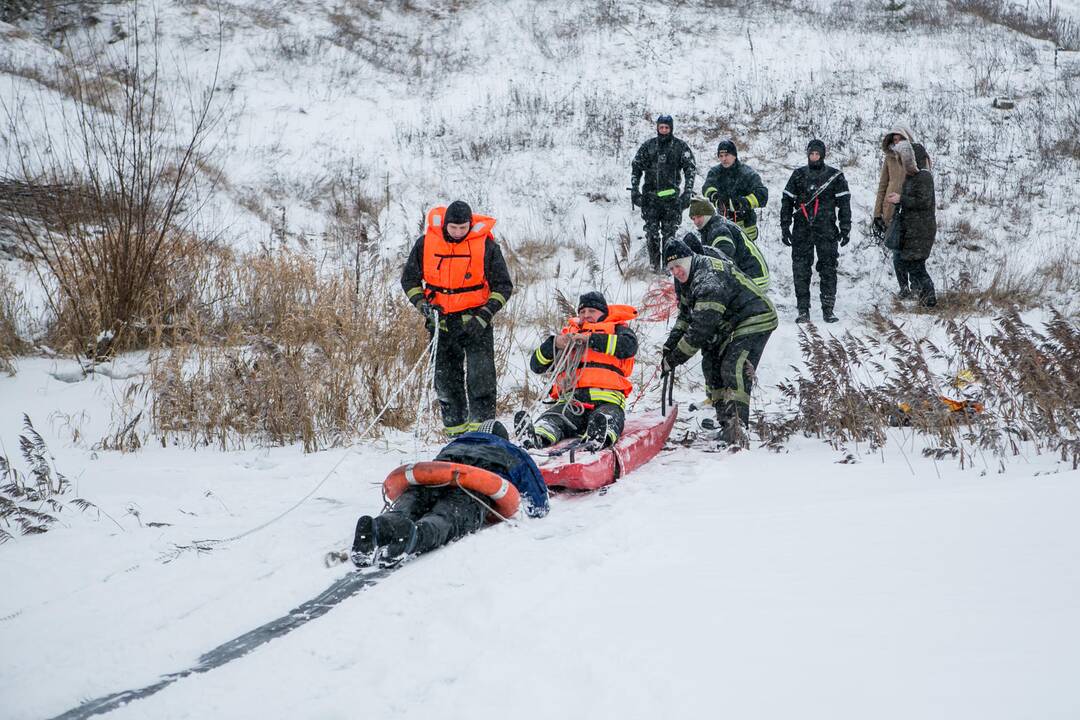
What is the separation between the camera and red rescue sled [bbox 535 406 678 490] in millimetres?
4391

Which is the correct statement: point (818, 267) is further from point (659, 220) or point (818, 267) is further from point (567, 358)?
point (567, 358)

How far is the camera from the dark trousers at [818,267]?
30.2ft

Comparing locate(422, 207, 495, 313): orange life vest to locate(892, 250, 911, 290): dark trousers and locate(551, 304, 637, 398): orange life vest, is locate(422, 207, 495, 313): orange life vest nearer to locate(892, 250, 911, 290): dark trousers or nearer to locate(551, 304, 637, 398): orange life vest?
locate(551, 304, 637, 398): orange life vest

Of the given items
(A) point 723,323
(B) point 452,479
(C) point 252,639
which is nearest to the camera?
(C) point 252,639

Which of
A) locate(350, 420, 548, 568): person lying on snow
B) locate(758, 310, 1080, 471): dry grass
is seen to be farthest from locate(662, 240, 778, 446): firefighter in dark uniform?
locate(350, 420, 548, 568): person lying on snow

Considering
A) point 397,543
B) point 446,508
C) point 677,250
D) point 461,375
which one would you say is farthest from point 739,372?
point 397,543

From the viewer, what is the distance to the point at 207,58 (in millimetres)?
14031

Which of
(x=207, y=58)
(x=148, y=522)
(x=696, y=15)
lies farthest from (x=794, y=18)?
(x=148, y=522)

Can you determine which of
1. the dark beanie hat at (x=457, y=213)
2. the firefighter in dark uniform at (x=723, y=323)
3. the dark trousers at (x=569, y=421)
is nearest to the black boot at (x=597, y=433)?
the dark trousers at (x=569, y=421)

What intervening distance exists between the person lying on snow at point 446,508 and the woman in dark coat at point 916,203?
685cm

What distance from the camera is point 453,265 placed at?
228 inches

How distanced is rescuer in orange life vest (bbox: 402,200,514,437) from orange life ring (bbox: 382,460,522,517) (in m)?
2.06

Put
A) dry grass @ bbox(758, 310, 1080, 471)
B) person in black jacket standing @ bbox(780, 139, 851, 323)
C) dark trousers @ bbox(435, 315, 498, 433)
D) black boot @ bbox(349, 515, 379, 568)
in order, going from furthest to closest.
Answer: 1. person in black jacket standing @ bbox(780, 139, 851, 323)
2. dark trousers @ bbox(435, 315, 498, 433)
3. dry grass @ bbox(758, 310, 1080, 471)
4. black boot @ bbox(349, 515, 379, 568)

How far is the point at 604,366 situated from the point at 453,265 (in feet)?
4.53
